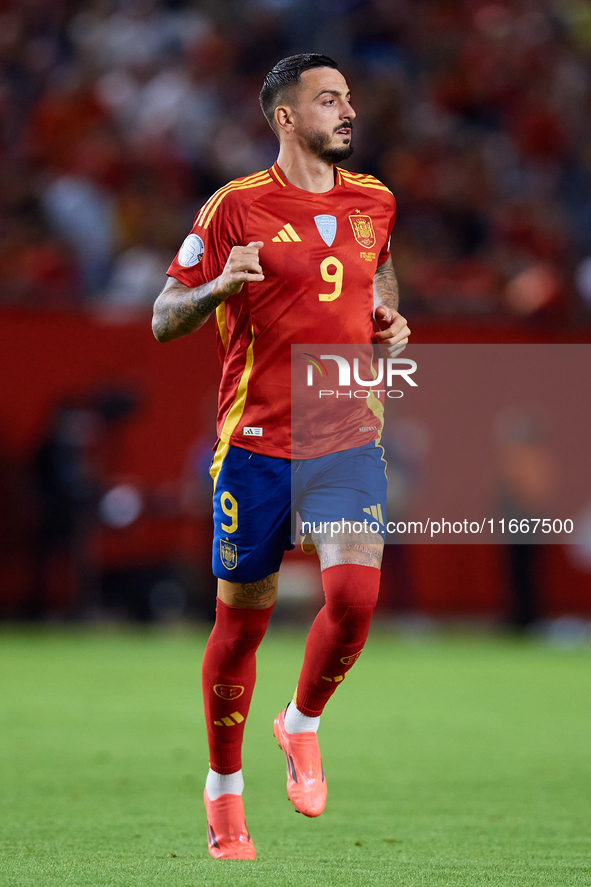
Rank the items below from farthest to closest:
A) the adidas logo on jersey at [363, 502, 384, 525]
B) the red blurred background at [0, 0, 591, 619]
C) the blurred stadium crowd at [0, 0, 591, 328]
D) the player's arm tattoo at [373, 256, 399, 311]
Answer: the blurred stadium crowd at [0, 0, 591, 328]
the red blurred background at [0, 0, 591, 619]
the player's arm tattoo at [373, 256, 399, 311]
the adidas logo on jersey at [363, 502, 384, 525]

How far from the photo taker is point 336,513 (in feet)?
13.9

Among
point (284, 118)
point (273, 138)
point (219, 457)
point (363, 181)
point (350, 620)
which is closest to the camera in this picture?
point (350, 620)

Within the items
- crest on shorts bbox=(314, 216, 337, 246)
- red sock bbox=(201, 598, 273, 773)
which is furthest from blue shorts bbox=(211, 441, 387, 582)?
crest on shorts bbox=(314, 216, 337, 246)

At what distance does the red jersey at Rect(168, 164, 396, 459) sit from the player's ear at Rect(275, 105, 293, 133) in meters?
0.20

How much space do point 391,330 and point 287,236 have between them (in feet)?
1.57

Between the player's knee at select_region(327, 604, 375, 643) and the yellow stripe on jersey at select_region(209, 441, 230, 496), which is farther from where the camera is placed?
the yellow stripe on jersey at select_region(209, 441, 230, 496)

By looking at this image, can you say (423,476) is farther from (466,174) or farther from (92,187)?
(92,187)

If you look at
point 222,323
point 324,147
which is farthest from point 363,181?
point 222,323

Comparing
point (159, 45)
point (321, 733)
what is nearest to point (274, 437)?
point (321, 733)

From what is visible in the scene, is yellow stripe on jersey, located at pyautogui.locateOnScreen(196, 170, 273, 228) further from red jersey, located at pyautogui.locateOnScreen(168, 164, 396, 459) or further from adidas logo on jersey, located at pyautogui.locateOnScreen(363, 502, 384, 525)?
adidas logo on jersey, located at pyautogui.locateOnScreen(363, 502, 384, 525)

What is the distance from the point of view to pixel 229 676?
14.6 feet

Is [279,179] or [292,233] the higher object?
[279,179]

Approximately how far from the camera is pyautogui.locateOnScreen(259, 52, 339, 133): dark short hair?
4504 mm

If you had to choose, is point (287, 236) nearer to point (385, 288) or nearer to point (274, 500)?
point (385, 288)
